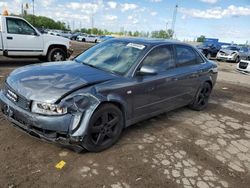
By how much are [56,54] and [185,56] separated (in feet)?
22.0

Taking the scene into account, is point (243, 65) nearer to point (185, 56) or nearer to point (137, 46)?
point (185, 56)

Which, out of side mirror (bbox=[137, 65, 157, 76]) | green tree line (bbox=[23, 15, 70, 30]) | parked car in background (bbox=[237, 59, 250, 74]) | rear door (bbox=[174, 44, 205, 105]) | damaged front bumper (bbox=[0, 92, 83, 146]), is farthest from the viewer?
green tree line (bbox=[23, 15, 70, 30])


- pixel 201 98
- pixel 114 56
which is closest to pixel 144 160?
pixel 114 56

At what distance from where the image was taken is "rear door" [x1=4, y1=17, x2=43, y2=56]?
8.84 m

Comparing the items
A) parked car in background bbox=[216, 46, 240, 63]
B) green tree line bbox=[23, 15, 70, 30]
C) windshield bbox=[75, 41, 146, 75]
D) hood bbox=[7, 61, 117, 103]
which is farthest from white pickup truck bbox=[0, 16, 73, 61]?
green tree line bbox=[23, 15, 70, 30]

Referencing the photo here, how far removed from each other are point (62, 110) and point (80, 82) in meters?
0.48

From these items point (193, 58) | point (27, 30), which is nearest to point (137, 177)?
point (193, 58)

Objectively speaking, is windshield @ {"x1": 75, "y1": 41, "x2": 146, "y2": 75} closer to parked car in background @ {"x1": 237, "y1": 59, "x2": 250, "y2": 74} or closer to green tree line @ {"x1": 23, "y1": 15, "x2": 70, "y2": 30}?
parked car in background @ {"x1": 237, "y1": 59, "x2": 250, "y2": 74}

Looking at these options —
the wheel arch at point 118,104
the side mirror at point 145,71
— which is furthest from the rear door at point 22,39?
the wheel arch at point 118,104

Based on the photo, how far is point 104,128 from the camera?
→ 339cm

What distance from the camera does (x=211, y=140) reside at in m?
4.21

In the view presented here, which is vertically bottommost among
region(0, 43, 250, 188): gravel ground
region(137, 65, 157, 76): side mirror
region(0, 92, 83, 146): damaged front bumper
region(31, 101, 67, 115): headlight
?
region(0, 43, 250, 188): gravel ground

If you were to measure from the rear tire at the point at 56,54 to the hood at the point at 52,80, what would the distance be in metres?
6.39

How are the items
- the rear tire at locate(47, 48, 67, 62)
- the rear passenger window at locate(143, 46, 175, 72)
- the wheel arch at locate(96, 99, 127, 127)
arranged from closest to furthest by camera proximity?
1. the wheel arch at locate(96, 99, 127, 127)
2. the rear passenger window at locate(143, 46, 175, 72)
3. the rear tire at locate(47, 48, 67, 62)
